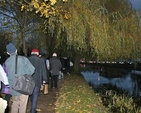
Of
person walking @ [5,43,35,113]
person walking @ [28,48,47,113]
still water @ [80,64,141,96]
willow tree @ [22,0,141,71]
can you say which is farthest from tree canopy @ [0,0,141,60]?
person walking @ [5,43,35,113]

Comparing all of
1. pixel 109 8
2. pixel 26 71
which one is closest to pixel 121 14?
pixel 109 8

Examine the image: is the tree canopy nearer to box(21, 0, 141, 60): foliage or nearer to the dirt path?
box(21, 0, 141, 60): foliage

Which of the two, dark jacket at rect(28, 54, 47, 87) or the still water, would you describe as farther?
the still water

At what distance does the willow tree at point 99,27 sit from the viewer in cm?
1384

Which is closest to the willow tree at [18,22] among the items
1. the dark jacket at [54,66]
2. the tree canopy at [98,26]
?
the tree canopy at [98,26]

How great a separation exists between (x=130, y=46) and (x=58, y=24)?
→ 5248mm

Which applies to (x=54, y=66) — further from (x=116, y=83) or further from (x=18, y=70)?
(x=116, y=83)

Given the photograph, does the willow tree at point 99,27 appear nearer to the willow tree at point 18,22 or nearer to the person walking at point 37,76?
the willow tree at point 18,22

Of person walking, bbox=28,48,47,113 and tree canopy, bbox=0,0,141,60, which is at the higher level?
tree canopy, bbox=0,0,141,60

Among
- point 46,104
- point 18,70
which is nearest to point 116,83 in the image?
point 46,104

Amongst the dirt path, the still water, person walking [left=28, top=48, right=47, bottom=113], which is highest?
person walking [left=28, top=48, right=47, bottom=113]

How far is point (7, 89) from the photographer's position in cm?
617

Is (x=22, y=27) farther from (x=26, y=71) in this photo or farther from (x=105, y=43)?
(x=26, y=71)

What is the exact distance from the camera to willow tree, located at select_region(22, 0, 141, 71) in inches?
545
